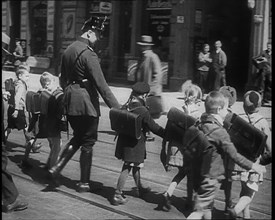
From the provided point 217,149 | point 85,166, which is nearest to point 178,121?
point 217,149

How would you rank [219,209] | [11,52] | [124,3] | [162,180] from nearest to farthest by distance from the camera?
[11,52] → [219,209] → [124,3] → [162,180]

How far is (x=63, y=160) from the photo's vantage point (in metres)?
3.14

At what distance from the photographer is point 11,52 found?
8.74 ft

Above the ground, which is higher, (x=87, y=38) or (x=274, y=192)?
(x=87, y=38)

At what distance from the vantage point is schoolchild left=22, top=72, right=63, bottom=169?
2.93m

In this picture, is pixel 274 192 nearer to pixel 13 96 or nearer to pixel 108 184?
pixel 108 184

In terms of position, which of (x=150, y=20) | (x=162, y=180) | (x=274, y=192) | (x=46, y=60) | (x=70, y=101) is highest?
(x=150, y=20)

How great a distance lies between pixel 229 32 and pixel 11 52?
2291mm

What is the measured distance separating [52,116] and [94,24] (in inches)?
Answer: 22.0

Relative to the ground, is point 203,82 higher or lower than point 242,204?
higher

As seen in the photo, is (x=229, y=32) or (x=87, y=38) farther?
(x=229, y=32)

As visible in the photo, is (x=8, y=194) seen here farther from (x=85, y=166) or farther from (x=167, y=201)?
(x=167, y=201)

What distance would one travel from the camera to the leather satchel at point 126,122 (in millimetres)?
2762

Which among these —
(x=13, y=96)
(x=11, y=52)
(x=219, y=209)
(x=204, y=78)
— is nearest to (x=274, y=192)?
(x=219, y=209)
